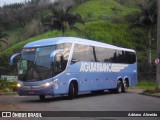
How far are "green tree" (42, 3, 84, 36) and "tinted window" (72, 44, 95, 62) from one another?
81.1 ft

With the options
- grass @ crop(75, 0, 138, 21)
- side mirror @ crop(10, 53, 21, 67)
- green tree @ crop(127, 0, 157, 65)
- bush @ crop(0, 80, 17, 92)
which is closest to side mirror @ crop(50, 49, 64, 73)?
side mirror @ crop(10, 53, 21, 67)

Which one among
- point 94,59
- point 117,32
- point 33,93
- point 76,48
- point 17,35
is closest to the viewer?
point 33,93

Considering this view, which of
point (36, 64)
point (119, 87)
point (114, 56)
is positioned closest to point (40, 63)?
point (36, 64)

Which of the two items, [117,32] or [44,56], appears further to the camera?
[117,32]

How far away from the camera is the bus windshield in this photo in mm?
20969

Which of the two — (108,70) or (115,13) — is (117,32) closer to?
(115,13)

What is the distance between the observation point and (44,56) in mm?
21453

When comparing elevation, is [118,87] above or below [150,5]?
below

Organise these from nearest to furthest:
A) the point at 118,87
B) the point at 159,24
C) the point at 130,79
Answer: the point at 159,24 → the point at 118,87 → the point at 130,79

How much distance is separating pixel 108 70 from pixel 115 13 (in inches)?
1793

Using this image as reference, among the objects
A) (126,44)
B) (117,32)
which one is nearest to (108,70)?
(126,44)

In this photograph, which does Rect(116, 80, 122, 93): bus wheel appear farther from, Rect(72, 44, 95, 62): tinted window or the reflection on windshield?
the reflection on windshield

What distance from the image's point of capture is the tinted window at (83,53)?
76.4 feet

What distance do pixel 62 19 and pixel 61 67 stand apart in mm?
29865
